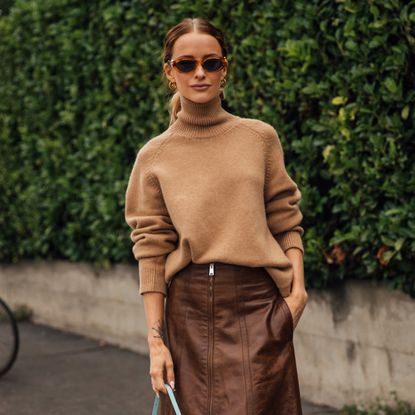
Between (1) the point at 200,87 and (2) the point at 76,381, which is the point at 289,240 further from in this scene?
(2) the point at 76,381

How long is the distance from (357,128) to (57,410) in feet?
9.04

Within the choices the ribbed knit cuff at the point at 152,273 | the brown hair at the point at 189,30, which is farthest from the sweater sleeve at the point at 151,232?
the brown hair at the point at 189,30

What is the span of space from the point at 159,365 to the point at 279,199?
28.6 inches

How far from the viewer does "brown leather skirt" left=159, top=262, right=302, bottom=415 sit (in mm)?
3264

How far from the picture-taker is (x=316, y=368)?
6113 millimetres

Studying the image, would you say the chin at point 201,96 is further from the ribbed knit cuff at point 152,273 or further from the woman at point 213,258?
the ribbed knit cuff at point 152,273

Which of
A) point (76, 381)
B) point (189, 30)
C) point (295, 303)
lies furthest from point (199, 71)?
point (76, 381)

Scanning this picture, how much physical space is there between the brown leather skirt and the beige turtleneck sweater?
0.06 m

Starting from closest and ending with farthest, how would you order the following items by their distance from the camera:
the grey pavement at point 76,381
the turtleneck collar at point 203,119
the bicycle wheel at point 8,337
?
the turtleneck collar at point 203,119, the grey pavement at point 76,381, the bicycle wheel at point 8,337

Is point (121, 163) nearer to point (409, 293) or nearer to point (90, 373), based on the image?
point (90, 373)

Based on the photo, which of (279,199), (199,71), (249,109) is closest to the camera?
(199,71)

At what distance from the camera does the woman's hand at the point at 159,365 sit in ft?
10.8

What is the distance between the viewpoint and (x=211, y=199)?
3.29 m

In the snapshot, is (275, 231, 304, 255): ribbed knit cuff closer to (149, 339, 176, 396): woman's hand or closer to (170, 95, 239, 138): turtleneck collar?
(170, 95, 239, 138): turtleneck collar
